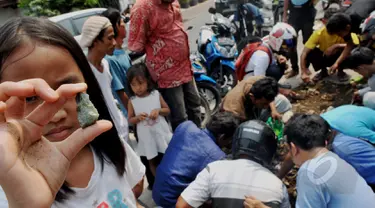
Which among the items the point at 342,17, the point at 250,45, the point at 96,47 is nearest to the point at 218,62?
the point at 250,45

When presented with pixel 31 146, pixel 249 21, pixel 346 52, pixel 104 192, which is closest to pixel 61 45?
pixel 31 146

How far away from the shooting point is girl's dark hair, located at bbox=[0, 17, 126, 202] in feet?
3.15

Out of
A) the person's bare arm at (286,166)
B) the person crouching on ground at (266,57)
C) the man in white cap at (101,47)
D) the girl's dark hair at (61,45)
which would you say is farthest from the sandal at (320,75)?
the girl's dark hair at (61,45)

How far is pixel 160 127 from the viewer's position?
2947 mm

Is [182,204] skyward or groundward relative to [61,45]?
groundward

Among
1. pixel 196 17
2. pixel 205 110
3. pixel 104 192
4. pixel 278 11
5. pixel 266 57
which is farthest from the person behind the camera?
pixel 196 17

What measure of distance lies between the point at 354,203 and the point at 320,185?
207 millimetres

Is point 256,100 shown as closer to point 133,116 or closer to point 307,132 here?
point 307,132

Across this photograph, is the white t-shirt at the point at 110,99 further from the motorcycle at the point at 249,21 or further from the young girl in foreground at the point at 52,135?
the motorcycle at the point at 249,21

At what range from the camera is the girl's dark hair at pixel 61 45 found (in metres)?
0.96

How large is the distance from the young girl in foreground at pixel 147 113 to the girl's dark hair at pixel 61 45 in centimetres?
159

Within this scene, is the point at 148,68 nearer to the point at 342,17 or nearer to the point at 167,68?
the point at 167,68

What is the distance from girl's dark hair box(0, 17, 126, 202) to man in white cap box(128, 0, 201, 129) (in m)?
1.76

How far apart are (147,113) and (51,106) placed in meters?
2.12
